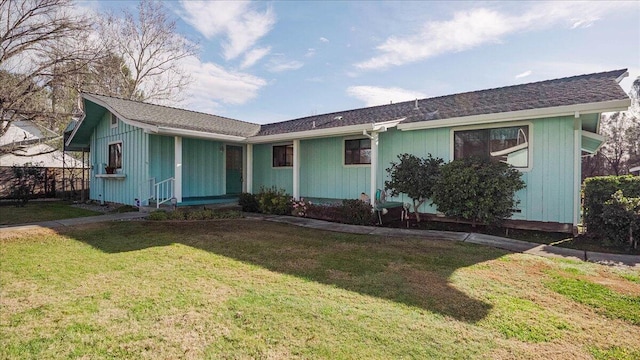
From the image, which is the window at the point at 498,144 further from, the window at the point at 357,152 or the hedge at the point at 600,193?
the window at the point at 357,152

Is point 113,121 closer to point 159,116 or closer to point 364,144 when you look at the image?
point 159,116

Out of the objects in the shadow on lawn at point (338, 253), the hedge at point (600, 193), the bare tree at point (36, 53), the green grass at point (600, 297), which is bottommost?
the green grass at point (600, 297)

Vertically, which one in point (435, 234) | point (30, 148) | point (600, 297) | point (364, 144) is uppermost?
point (30, 148)

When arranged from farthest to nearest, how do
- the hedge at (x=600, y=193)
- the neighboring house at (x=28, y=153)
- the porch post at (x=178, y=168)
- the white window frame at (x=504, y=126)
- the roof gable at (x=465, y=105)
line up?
the neighboring house at (x=28, y=153) → the porch post at (x=178, y=168) → the white window frame at (x=504, y=126) → the roof gable at (x=465, y=105) → the hedge at (x=600, y=193)

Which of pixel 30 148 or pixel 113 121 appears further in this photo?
pixel 30 148

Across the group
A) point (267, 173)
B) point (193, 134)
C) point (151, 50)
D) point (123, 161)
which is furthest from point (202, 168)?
point (151, 50)

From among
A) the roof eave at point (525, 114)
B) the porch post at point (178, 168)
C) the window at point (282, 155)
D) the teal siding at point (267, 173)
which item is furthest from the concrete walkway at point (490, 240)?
the window at point (282, 155)

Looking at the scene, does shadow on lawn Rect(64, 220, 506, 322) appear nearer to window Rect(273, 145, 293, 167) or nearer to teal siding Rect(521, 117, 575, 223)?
teal siding Rect(521, 117, 575, 223)

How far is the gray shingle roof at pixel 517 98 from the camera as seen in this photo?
7.10 meters

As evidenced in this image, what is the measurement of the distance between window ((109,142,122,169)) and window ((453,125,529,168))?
11509mm

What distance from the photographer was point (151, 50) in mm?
23422

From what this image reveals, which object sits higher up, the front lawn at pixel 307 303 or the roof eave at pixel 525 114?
the roof eave at pixel 525 114

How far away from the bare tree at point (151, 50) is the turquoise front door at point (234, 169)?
47.5 feet

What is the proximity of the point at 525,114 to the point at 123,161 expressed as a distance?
41.1 feet
